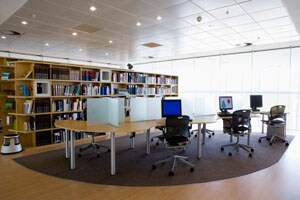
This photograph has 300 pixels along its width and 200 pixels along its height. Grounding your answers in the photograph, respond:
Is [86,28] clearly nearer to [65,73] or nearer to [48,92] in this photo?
[65,73]

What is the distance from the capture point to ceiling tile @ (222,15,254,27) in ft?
15.5

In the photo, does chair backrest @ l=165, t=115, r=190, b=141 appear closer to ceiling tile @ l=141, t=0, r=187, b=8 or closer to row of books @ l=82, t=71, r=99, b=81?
ceiling tile @ l=141, t=0, r=187, b=8

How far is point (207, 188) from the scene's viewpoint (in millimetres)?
2895

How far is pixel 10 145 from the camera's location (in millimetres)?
4438

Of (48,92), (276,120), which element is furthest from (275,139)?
(48,92)

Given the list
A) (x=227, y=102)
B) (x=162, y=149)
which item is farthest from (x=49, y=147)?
(x=227, y=102)

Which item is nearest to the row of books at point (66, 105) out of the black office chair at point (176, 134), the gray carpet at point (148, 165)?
the gray carpet at point (148, 165)

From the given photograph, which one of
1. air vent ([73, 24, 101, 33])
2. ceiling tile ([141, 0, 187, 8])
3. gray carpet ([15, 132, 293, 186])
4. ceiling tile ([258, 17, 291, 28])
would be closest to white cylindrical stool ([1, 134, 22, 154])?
gray carpet ([15, 132, 293, 186])

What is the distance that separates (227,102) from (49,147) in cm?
494

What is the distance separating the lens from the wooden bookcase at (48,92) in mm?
4797

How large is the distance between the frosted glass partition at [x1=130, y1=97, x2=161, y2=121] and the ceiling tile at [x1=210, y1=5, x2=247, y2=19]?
2.31m

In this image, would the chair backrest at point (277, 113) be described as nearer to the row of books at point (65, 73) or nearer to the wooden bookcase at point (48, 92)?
the wooden bookcase at point (48, 92)

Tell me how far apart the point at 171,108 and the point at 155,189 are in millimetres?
1870

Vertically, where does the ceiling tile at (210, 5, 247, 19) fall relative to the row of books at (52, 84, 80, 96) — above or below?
above
